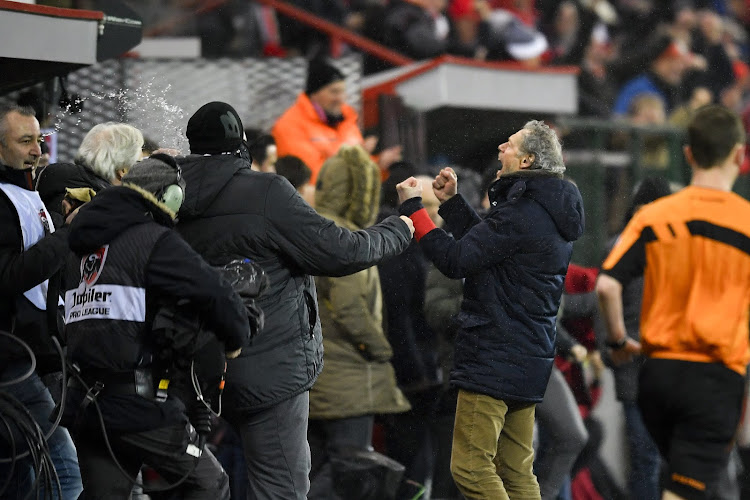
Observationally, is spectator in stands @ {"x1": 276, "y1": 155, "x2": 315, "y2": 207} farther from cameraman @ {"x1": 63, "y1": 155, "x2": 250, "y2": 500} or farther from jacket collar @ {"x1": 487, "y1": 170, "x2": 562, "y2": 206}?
cameraman @ {"x1": 63, "y1": 155, "x2": 250, "y2": 500}

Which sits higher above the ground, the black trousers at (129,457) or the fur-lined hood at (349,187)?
the fur-lined hood at (349,187)

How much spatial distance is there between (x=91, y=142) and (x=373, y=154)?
436 centimetres

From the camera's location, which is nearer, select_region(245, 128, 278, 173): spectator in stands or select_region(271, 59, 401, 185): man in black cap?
select_region(245, 128, 278, 173): spectator in stands

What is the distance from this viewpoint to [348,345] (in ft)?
21.3

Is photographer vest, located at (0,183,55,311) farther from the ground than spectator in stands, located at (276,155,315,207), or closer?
farther from the ground

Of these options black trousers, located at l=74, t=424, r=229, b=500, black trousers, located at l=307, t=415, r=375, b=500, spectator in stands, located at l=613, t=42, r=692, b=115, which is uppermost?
black trousers, located at l=74, t=424, r=229, b=500

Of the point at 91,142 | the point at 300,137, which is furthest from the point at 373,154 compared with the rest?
the point at 91,142

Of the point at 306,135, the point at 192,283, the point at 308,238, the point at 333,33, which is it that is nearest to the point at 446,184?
the point at 308,238

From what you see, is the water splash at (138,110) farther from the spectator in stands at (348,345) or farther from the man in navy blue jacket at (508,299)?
the man in navy blue jacket at (508,299)

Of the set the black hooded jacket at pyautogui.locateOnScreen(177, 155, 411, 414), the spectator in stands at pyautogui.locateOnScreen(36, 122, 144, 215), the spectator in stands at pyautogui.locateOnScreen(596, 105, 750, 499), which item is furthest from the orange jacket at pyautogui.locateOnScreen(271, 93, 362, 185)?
the spectator in stands at pyautogui.locateOnScreen(596, 105, 750, 499)

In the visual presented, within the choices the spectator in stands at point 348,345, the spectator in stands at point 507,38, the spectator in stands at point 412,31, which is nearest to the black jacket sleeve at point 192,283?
the spectator in stands at point 348,345

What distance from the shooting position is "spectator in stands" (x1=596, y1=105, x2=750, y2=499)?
479 cm

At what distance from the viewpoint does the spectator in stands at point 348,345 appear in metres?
6.41

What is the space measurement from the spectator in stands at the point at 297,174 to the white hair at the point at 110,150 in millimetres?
1527
